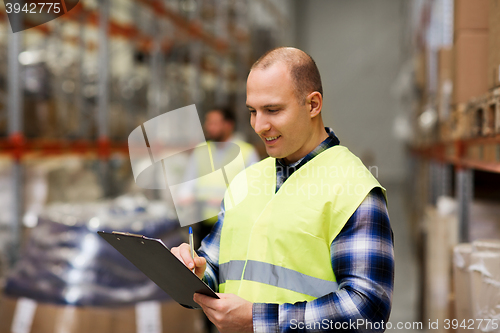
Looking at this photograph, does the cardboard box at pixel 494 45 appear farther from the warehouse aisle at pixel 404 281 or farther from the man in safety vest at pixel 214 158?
the warehouse aisle at pixel 404 281

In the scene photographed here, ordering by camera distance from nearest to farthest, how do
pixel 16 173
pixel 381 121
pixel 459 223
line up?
pixel 459 223
pixel 16 173
pixel 381 121

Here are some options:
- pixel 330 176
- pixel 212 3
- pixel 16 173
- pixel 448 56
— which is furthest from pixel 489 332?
pixel 212 3

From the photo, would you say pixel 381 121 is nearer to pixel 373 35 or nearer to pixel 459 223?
pixel 373 35

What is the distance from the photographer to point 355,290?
1.21 meters

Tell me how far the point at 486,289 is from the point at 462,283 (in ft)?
0.95

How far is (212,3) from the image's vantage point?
358 inches

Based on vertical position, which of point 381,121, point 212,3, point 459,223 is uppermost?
point 212,3

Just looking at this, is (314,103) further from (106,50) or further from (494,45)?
(106,50)

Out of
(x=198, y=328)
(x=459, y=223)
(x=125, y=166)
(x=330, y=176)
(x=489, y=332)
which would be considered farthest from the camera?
(x=125, y=166)

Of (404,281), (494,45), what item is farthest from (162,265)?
(404,281)

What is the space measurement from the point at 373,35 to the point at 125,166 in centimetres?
1132

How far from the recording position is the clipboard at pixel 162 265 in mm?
1211

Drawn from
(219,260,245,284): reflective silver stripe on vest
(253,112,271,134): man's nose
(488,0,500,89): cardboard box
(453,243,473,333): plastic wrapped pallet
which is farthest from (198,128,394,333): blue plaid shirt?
(488,0,500,89): cardboard box

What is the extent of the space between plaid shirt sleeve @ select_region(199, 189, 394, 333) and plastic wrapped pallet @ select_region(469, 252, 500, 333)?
64 centimetres
